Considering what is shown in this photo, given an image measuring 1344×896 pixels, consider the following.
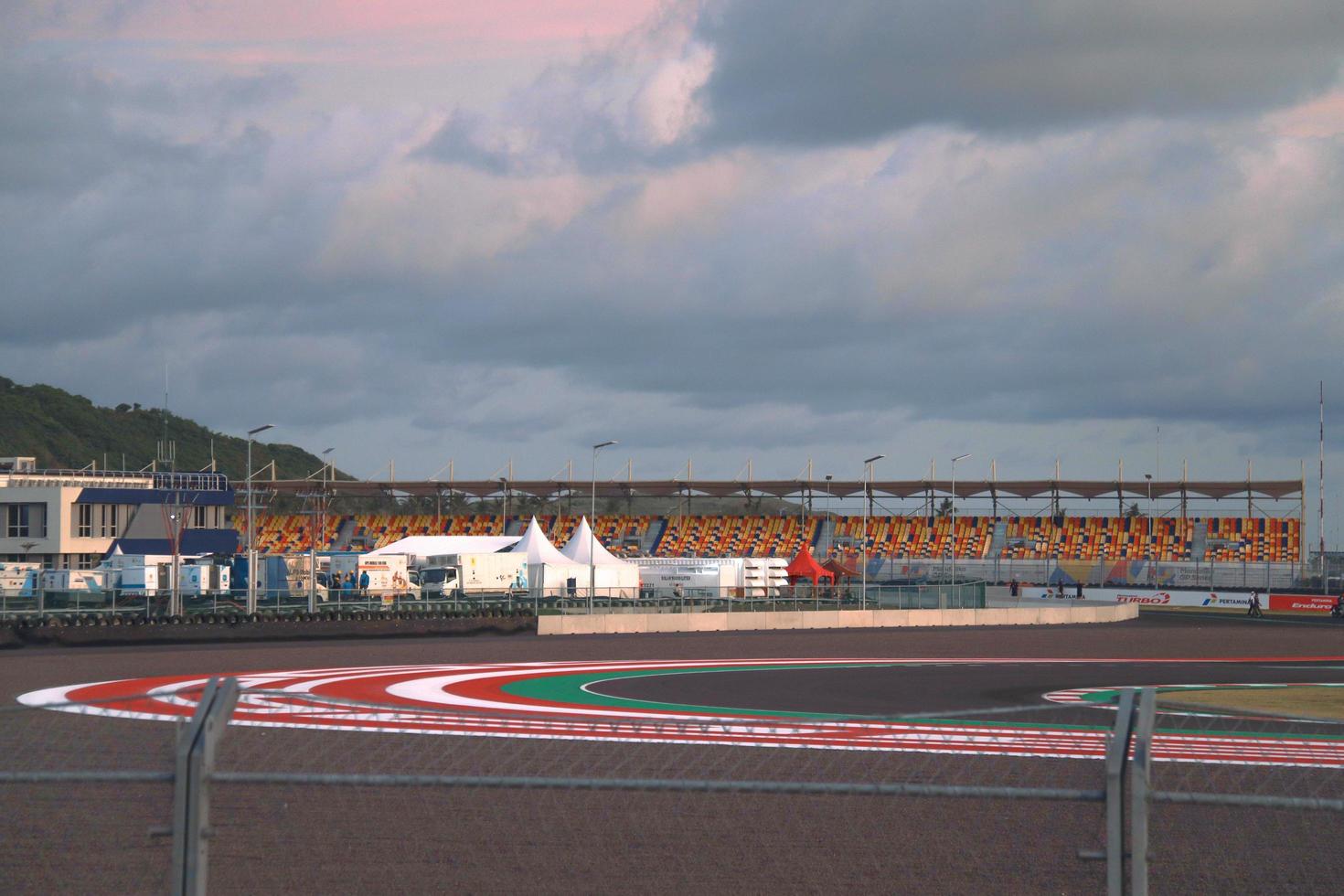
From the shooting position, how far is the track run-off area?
14.3m

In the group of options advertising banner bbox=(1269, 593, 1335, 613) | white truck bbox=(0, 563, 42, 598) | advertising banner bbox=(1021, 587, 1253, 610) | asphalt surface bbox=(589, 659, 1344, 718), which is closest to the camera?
asphalt surface bbox=(589, 659, 1344, 718)

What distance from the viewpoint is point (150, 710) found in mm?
19188

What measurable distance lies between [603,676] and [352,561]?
2958 cm

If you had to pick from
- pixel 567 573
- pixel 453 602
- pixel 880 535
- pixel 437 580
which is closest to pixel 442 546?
pixel 437 580

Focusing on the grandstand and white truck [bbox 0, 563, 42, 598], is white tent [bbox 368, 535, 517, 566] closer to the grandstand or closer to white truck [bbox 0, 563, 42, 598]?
white truck [bbox 0, 563, 42, 598]

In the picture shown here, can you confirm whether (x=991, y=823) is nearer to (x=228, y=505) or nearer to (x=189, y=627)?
(x=189, y=627)

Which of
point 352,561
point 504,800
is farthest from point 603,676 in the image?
point 352,561

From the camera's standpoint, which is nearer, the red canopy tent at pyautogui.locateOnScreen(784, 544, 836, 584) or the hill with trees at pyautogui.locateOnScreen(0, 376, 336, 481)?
the red canopy tent at pyautogui.locateOnScreen(784, 544, 836, 584)

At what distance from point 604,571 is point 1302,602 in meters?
32.0

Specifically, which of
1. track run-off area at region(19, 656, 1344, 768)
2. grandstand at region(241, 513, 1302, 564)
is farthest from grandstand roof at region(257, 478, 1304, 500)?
track run-off area at region(19, 656, 1344, 768)

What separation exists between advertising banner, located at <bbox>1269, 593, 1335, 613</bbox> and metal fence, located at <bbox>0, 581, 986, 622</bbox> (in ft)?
62.3

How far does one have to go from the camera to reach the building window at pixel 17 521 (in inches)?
2995

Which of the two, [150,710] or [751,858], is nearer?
[751,858]

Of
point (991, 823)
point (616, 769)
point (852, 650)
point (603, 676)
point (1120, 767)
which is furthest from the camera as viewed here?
point (852, 650)
